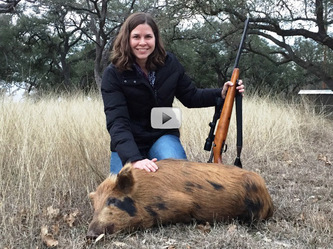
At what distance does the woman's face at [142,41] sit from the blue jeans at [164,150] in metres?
0.66

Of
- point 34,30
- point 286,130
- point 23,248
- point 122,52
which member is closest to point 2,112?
point 122,52

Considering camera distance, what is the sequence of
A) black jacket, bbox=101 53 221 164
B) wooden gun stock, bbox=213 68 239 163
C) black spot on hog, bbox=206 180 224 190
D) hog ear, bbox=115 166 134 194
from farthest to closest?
wooden gun stock, bbox=213 68 239 163 → black jacket, bbox=101 53 221 164 → black spot on hog, bbox=206 180 224 190 → hog ear, bbox=115 166 134 194

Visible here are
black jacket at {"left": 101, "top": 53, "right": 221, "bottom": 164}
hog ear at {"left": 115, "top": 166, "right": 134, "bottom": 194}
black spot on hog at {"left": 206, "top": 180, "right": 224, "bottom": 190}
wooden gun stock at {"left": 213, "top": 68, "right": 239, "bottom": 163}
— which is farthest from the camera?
wooden gun stock at {"left": 213, "top": 68, "right": 239, "bottom": 163}

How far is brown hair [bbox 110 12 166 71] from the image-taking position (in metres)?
2.71

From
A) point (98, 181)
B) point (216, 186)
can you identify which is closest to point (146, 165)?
Result: point (216, 186)

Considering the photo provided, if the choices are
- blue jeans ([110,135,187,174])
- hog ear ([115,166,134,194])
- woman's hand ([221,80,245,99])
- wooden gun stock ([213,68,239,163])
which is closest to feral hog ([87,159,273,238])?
hog ear ([115,166,134,194])

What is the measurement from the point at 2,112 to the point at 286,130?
4.44 meters

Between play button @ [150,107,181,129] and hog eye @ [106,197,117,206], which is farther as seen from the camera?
play button @ [150,107,181,129]

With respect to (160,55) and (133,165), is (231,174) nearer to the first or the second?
(133,165)

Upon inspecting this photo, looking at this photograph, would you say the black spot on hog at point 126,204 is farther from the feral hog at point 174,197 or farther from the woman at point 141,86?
the woman at point 141,86

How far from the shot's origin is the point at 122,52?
274 cm

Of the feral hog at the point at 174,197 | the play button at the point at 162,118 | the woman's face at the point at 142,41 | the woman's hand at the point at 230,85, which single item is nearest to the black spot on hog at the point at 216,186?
Answer: the feral hog at the point at 174,197

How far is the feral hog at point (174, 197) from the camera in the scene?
6.89ft

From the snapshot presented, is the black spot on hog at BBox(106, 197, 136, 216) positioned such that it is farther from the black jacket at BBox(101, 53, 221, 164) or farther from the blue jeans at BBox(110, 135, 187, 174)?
the blue jeans at BBox(110, 135, 187, 174)
